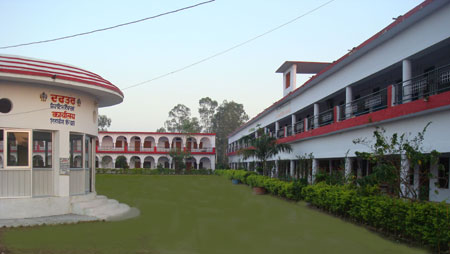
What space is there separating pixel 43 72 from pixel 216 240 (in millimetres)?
6773

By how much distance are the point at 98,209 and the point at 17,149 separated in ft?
9.55

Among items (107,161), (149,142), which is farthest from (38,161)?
(149,142)

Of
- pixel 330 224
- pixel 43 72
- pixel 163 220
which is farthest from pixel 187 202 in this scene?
pixel 43 72

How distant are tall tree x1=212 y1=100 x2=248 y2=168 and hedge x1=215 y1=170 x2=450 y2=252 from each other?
61556 mm

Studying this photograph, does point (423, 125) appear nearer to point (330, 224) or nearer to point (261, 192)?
point (330, 224)

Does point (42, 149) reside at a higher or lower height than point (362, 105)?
lower

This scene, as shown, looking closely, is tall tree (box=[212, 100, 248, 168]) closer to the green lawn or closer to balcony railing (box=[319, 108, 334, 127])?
balcony railing (box=[319, 108, 334, 127])

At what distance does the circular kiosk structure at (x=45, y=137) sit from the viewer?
9953 millimetres

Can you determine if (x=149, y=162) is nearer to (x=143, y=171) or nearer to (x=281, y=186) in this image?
(x=143, y=171)

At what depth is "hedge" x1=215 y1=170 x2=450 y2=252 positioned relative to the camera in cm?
676

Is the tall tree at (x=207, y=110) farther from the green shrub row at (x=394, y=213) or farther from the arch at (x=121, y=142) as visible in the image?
the green shrub row at (x=394, y=213)

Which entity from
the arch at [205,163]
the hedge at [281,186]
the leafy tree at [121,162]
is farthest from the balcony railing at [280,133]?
the arch at [205,163]

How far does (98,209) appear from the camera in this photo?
428 inches

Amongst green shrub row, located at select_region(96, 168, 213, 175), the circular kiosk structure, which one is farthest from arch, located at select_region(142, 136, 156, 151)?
the circular kiosk structure
